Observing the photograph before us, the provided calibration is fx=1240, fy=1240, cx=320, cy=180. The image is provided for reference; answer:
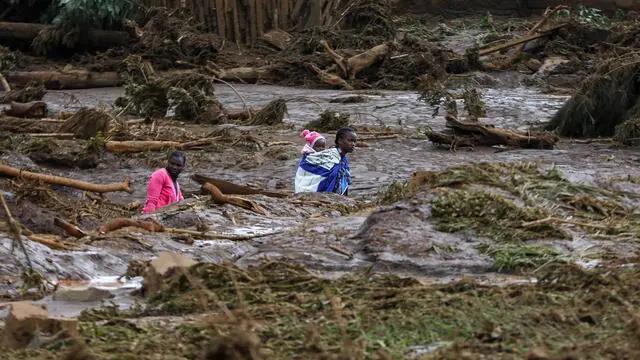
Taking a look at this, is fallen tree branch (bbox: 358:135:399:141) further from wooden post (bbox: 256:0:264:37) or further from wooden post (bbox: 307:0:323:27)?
wooden post (bbox: 256:0:264:37)

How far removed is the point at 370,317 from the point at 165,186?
5.95 metres

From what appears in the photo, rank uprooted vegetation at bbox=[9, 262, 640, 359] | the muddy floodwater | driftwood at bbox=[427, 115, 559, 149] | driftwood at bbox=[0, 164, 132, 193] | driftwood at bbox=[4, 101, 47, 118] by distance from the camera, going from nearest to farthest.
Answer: uprooted vegetation at bbox=[9, 262, 640, 359] < the muddy floodwater < driftwood at bbox=[0, 164, 132, 193] < driftwood at bbox=[427, 115, 559, 149] < driftwood at bbox=[4, 101, 47, 118]

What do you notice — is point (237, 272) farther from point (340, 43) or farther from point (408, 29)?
point (408, 29)

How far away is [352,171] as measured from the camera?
542 inches

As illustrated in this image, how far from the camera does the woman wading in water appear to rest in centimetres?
1158

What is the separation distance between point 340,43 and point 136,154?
23.7 ft

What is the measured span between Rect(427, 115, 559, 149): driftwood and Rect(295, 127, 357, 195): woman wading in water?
3.01 metres

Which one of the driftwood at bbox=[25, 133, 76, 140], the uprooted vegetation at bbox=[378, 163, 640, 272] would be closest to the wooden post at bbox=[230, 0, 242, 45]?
the driftwood at bbox=[25, 133, 76, 140]

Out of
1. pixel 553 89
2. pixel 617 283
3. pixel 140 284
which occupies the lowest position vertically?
pixel 553 89

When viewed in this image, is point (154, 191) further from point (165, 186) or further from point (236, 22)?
point (236, 22)

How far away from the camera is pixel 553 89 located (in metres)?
18.8

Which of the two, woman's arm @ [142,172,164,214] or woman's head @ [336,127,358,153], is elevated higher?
woman's head @ [336,127,358,153]

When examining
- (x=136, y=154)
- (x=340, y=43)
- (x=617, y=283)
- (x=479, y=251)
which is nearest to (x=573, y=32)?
(x=340, y=43)

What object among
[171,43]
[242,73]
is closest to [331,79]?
[242,73]
